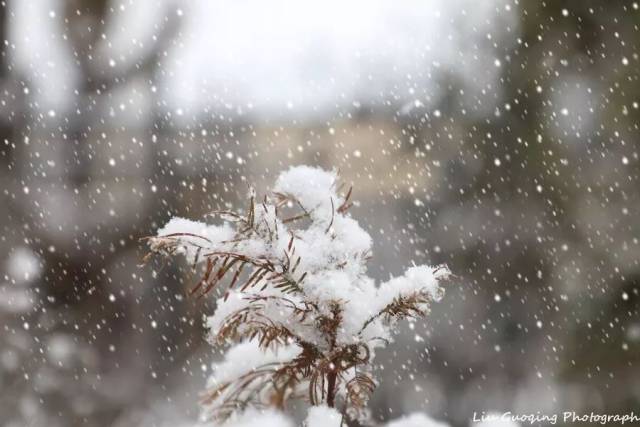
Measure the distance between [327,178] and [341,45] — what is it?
319 inches

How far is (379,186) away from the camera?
310 inches

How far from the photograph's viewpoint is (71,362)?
665cm

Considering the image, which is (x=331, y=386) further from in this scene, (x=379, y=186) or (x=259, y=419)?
(x=379, y=186)

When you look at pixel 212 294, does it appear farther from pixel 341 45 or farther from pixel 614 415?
pixel 614 415

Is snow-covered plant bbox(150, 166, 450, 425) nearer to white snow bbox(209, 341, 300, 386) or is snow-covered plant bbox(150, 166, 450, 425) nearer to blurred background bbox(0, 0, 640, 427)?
white snow bbox(209, 341, 300, 386)

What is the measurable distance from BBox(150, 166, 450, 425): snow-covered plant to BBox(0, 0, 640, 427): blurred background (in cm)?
534

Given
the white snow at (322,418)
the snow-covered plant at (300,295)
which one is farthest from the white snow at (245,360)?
the white snow at (322,418)

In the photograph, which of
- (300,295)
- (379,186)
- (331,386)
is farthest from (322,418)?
(379,186)

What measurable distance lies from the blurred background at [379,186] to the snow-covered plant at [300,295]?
5.34m

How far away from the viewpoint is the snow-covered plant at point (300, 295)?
3.42 feet

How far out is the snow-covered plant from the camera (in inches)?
41.0

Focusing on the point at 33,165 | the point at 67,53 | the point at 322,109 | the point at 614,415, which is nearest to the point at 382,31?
the point at 322,109

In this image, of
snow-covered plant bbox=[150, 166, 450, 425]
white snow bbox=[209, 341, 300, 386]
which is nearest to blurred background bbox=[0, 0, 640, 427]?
white snow bbox=[209, 341, 300, 386]

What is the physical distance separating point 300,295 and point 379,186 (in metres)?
6.86
